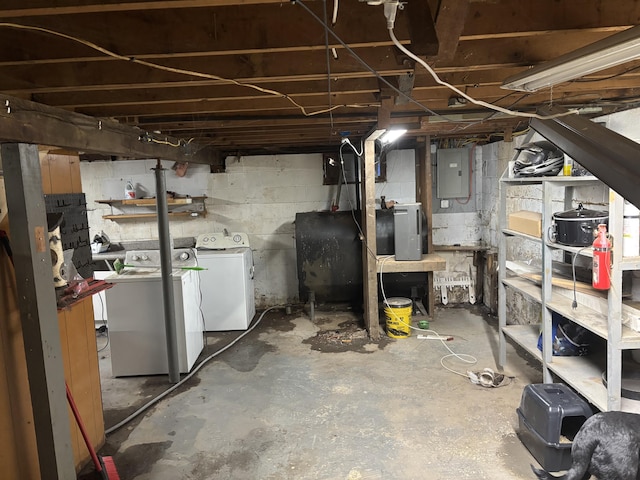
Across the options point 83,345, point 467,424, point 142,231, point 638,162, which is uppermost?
point 638,162

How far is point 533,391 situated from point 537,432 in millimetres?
224

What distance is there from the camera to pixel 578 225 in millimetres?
2584

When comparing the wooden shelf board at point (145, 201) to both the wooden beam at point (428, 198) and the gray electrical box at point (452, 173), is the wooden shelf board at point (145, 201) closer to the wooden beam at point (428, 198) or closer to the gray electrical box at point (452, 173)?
the wooden beam at point (428, 198)

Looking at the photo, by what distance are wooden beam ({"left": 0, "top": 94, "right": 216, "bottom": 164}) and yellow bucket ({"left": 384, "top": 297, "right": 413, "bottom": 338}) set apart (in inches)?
99.8

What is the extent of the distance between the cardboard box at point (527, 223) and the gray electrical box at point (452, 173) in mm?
1828

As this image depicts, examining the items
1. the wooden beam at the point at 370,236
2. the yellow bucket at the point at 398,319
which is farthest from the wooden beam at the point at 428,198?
the wooden beam at the point at 370,236

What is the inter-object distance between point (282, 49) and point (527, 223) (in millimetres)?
2433

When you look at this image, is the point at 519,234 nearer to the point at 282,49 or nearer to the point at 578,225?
the point at 578,225

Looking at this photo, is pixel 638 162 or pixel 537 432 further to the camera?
pixel 537 432

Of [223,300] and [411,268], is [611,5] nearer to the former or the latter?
[411,268]

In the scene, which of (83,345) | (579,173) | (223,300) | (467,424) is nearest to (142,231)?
(223,300)

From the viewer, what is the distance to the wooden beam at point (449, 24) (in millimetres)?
1087

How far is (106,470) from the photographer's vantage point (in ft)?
7.43

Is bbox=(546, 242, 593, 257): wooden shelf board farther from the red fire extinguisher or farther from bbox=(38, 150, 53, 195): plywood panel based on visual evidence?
bbox=(38, 150, 53, 195): plywood panel
